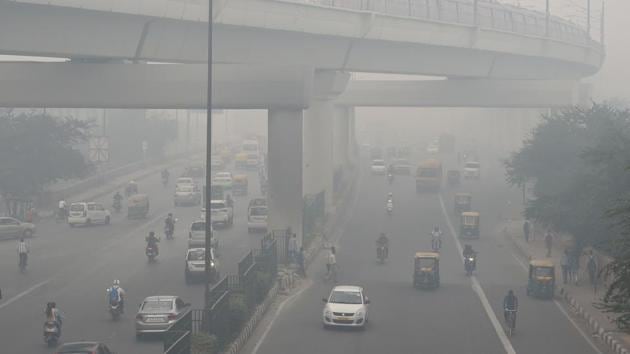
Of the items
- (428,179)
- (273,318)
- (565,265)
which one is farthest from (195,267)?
(428,179)

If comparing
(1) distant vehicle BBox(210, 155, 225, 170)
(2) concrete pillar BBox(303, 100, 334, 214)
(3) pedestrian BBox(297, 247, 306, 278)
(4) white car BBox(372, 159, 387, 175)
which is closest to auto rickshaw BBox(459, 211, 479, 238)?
(2) concrete pillar BBox(303, 100, 334, 214)

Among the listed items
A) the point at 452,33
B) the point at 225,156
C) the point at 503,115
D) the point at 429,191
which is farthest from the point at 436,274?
the point at 503,115

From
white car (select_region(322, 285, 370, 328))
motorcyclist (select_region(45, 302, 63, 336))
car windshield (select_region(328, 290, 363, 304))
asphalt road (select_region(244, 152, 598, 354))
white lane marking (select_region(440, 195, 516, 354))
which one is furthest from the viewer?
car windshield (select_region(328, 290, 363, 304))

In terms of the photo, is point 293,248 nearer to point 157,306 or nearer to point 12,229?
point 157,306

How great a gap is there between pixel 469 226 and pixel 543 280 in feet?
65.7

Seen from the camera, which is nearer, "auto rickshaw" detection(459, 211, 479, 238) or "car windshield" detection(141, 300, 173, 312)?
"car windshield" detection(141, 300, 173, 312)

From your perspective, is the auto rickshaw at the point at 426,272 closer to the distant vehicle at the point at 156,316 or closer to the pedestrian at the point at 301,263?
the pedestrian at the point at 301,263

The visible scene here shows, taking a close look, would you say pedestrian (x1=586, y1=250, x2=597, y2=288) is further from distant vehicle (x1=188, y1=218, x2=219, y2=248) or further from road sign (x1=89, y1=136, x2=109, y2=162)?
road sign (x1=89, y1=136, x2=109, y2=162)

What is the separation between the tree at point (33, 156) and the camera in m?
71.2

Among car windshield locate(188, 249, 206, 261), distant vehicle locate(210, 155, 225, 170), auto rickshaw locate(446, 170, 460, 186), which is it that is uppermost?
distant vehicle locate(210, 155, 225, 170)

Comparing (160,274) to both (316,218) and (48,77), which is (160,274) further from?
(316,218)

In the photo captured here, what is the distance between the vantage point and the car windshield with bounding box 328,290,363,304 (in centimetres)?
3266

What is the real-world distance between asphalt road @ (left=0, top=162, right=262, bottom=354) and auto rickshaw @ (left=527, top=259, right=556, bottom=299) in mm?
11900

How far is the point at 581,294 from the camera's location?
4019cm
